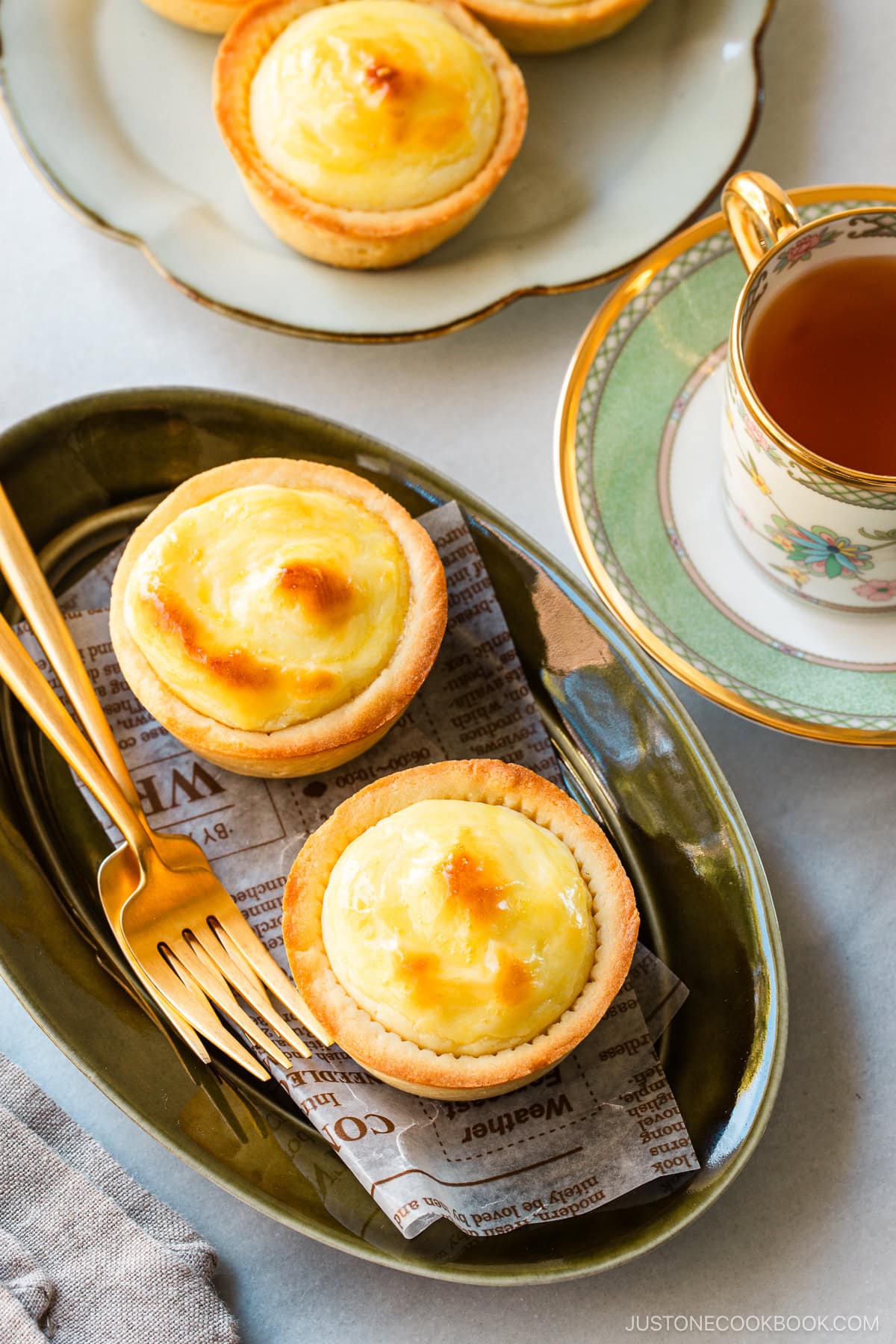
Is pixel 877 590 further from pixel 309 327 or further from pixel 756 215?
pixel 309 327

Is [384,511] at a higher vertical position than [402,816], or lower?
higher

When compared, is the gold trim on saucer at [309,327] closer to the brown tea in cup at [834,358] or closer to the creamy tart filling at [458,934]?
the brown tea in cup at [834,358]

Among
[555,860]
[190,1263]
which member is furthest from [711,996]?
[190,1263]

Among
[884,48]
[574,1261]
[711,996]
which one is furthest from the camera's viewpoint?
[884,48]

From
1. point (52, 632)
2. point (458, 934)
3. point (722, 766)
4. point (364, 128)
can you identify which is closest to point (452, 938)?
point (458, 934)

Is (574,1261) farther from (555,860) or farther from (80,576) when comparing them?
(80,576)

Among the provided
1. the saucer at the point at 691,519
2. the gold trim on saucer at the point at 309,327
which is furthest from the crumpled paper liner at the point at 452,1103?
the gold trim on saucer at the point at 309,327
